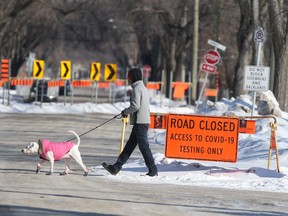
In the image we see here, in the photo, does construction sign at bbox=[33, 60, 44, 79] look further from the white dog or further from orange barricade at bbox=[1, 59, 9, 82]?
the white dog

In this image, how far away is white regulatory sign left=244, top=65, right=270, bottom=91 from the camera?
1991 centimetres

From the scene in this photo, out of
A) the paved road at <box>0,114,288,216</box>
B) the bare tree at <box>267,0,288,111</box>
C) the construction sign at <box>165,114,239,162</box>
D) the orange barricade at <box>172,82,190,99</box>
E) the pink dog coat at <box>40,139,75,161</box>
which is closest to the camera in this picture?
the paved road at <box>0,114,288,216</box>

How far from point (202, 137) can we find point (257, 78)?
5043mm

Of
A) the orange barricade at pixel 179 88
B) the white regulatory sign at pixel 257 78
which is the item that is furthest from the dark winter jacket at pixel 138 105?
the orange barricade at pixel 179 88

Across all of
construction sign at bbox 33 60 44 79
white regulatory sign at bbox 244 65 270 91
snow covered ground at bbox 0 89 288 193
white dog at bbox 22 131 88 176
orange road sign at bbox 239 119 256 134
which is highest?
white regulatory sign at bbox 244 65 270 91

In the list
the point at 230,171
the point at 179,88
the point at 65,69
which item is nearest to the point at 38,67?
the point at 65,69

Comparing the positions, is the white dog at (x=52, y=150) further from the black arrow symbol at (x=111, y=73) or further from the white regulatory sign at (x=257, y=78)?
the black arrow symbol at (x=111, y=73)

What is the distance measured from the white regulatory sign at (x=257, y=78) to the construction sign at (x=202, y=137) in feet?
15.6

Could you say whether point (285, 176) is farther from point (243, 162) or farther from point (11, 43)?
point (11, 43)

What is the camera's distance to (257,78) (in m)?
20.0

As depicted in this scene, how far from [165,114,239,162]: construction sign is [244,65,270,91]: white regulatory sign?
4.75m

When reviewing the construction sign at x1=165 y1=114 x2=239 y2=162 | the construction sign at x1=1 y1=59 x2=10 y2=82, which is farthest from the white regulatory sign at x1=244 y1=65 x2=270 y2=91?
the construction sign at x1=1 y1=59 x2=10 y2=82

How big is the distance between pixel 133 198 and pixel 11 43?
197ft

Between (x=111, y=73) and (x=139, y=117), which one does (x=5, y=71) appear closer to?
(x=111, y=73)
